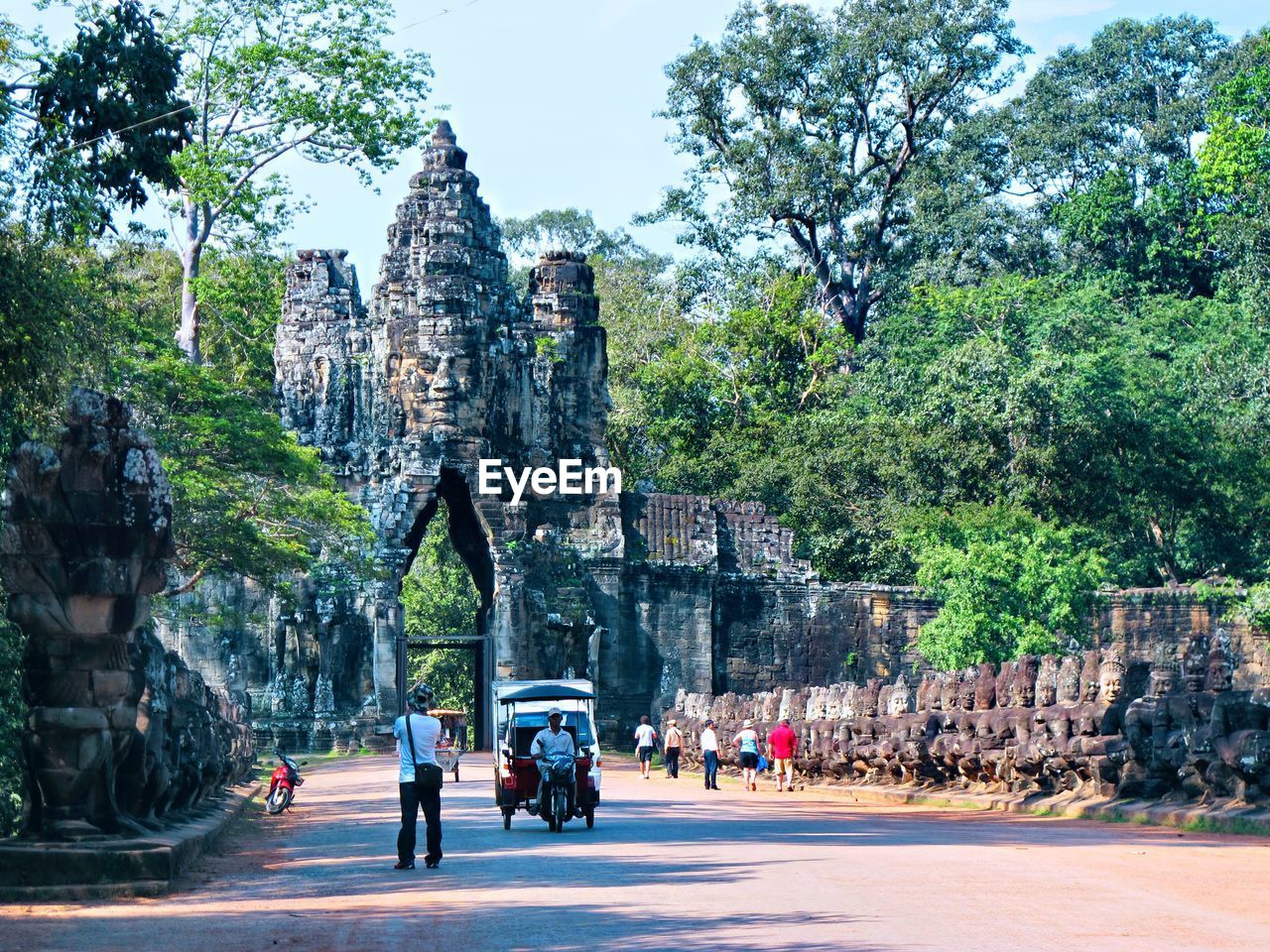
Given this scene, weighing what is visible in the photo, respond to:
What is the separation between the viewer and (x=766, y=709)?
106 feet

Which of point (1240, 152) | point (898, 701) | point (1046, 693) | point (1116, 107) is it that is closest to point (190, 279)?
point (898, 701)

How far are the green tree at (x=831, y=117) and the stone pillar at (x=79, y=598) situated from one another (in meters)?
46.3

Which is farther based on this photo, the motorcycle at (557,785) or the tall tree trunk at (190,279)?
the tall tree trunk at (190,279)

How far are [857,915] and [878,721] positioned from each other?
1649 centimetres

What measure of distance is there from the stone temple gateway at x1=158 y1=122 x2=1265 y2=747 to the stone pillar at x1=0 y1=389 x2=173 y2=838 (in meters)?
24.3

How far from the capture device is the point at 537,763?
17734 millimetres

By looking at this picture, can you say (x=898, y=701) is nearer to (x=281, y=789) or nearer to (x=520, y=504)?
(x=281, y=789)

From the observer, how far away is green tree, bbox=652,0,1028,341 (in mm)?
57969

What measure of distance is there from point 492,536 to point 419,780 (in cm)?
2515

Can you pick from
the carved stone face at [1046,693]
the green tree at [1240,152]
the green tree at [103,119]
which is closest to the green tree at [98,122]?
the green tree at [103,119]

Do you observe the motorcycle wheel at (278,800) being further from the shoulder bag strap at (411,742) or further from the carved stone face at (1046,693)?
the carved stone face at (1046,693)

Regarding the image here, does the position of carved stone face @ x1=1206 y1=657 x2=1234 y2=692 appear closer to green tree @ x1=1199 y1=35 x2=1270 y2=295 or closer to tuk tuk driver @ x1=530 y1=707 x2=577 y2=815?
tuk tuk driver @ x1=530 y1=707 x2=577 y2=815

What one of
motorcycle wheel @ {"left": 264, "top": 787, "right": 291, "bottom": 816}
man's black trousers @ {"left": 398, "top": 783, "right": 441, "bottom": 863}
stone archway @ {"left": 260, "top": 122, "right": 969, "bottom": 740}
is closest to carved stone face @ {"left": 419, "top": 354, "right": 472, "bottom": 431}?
stone archway @ {"left": 260, "top": 122, "right": 969, "bottom": 740}

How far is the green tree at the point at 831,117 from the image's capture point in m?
58.0
